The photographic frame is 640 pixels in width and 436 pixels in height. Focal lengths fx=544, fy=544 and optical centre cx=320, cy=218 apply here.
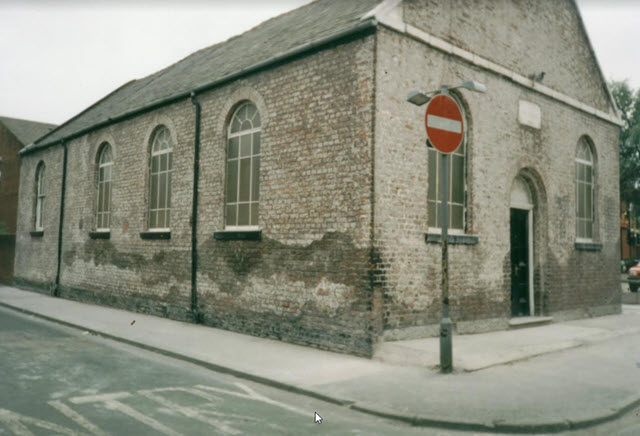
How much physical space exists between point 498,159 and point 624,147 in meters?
35.1

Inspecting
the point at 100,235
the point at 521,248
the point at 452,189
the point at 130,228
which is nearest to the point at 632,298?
the point at 521,248

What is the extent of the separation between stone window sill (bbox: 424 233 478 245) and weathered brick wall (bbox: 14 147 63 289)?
13.8 metres

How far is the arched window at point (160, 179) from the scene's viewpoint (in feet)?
44.4

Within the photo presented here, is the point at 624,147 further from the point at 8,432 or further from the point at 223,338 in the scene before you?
the point at 8,432

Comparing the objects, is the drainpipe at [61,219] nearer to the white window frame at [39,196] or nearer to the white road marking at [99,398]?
the white window frame at [39,196]

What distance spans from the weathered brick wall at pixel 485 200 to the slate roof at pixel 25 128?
21824mm

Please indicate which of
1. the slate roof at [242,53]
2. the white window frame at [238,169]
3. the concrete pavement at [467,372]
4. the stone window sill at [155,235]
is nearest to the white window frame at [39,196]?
the slate roof at [242,53]

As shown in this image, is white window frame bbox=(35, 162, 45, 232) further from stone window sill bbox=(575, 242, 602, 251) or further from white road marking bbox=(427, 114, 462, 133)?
stone window sill bbox=(575, 242, 602, 251)

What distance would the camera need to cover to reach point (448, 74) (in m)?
10.1

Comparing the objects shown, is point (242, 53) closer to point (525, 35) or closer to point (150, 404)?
point (525, 35)

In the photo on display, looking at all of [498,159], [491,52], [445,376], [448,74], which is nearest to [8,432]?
[445,376]

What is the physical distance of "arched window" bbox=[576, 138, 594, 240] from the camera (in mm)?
13609

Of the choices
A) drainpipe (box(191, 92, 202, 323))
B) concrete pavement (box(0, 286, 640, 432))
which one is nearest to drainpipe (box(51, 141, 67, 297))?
concrete pavement (box(0, 286, 640, 432))

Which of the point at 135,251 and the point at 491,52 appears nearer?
the point at 491,52
